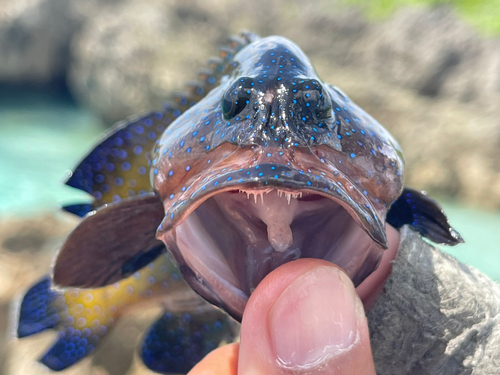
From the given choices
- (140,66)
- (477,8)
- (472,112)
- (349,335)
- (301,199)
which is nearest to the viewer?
(349,335)

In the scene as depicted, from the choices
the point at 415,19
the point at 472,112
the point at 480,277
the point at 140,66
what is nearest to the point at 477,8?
the point at 415,19

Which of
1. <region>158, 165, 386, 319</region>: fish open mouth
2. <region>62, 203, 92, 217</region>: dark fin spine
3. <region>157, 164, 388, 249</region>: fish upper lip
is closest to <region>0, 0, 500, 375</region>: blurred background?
<region>62, 203, 92, 217</region>: dark fin spine

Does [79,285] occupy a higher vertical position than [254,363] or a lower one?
lower

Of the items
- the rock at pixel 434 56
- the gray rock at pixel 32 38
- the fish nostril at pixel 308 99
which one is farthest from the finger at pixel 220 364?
the gray rock at pixel 32 38

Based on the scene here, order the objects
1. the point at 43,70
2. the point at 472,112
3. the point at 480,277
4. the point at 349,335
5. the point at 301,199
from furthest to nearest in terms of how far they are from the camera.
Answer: the point at 43,70 → the point at 472,112 → the point at 480,277 → the point at 301,199 → the point at 349,335

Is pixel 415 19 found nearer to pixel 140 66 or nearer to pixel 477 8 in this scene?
pixel 477 8

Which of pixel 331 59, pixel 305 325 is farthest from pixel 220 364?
pixel 331 59
